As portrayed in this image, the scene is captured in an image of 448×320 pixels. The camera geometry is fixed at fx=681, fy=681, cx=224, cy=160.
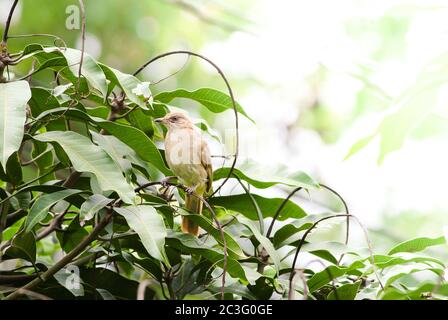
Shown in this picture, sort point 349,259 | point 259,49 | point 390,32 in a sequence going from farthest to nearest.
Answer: point 259,49 < point 390,32 < point 349,259

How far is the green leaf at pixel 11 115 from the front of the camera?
1024mm

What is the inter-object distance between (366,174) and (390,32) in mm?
910

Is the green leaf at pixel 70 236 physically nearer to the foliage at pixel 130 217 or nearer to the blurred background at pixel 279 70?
the foliage at pixel 130 217

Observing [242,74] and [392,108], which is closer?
[392,108]

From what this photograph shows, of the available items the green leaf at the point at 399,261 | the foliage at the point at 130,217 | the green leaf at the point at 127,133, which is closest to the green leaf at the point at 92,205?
the foliage at the point at 130,217

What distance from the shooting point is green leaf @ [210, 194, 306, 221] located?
1388 mm

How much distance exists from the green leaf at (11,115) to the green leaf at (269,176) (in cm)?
45

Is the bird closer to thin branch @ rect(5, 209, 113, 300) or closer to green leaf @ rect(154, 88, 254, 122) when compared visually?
green leaf @ rect(154, 88, 254, 122)

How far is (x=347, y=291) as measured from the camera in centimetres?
123

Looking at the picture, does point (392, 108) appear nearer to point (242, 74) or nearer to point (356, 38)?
point (356, 38)

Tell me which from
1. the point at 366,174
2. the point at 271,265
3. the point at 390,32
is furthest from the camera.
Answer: the point at 390,32

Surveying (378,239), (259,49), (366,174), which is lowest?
(378,239)

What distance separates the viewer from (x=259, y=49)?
3.95 meters

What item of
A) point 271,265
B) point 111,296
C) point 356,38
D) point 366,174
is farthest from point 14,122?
point 356,38
